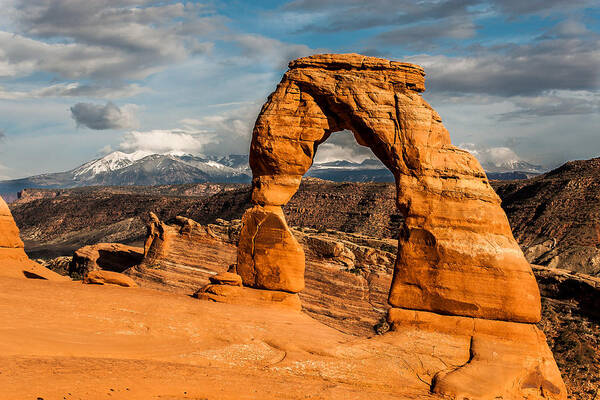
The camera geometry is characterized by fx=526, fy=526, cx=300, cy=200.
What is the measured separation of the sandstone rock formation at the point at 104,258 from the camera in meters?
39.8

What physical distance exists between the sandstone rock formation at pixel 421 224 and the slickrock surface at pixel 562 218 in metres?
38.3

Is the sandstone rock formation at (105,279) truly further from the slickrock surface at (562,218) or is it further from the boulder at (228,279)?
the slickrock surface at (562,218)

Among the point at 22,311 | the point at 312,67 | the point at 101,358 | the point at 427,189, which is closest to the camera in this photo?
the point at 101,358

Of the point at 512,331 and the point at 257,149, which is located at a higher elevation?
the point at 257,149

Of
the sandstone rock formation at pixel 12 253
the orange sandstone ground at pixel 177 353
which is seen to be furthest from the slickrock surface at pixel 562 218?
the sandstone rock formation at pixel 12 253

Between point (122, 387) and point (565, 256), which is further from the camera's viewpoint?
point (565, 256)

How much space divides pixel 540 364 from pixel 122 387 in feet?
35.2

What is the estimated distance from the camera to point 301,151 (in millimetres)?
19297

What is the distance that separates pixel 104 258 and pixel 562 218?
1926 inches

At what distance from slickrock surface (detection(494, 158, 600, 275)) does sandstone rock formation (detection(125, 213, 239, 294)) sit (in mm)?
33740

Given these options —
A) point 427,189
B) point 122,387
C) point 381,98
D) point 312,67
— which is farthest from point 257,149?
point 122,387

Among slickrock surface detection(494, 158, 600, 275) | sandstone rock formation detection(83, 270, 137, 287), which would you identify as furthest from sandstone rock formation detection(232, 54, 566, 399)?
slickrock surface detection(494, 158, 600, 275)

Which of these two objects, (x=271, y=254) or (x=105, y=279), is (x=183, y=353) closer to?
(x=271, y=254)

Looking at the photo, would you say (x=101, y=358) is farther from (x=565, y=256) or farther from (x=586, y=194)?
(x=586, y=194)
